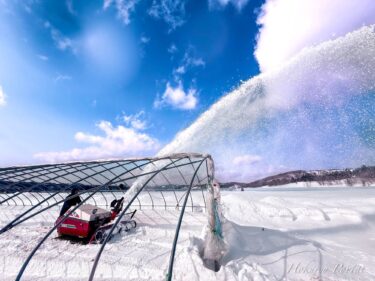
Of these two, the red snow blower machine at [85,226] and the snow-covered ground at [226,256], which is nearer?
the snow-covered ground at [226,256]

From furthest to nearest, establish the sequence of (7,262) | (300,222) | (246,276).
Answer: (300,222) < (7,262) < (246,276)

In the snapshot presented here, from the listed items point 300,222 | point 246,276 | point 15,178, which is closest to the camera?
point 246,276

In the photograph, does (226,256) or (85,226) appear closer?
(226,256)

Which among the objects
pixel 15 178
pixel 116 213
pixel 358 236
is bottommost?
pixel 358 236

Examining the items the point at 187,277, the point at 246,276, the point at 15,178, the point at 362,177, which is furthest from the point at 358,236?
the point at 362,177

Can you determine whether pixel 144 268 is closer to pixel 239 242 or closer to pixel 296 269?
pixel 239 242

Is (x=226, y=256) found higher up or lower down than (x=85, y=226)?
lower down

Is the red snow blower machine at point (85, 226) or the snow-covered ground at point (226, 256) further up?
the red snow blower machine at point (85, 226)

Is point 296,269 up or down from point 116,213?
down

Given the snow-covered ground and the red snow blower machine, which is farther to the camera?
the red snow blower machine

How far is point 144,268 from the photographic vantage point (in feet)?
22.3

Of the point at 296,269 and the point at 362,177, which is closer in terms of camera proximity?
the point at 296,269

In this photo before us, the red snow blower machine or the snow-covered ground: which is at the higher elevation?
the red snow blower machine

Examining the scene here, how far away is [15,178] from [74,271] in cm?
1021
